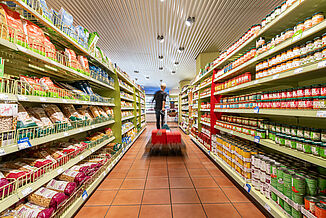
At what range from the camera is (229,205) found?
1.79 meters

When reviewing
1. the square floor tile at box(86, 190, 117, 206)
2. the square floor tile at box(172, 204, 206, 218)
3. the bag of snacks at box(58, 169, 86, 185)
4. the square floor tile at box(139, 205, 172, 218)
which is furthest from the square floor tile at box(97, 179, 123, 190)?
the square floor tile at box(172, 204, 206, 218)

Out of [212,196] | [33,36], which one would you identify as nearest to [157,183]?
[212,196]

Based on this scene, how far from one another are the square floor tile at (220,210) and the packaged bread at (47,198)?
1541 mm

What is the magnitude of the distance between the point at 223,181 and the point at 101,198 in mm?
1898

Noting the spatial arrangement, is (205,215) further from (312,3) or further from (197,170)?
(312,3)

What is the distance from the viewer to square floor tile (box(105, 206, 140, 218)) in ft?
5.34

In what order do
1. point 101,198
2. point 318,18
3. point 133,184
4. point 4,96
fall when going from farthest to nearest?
point 133,184 → point 101,198 → point 318,18 → point 4,96

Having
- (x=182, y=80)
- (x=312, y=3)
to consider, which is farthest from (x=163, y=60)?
(x=312, y=3)

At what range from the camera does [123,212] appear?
1679mm

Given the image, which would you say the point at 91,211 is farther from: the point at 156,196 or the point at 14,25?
the point at 14,25

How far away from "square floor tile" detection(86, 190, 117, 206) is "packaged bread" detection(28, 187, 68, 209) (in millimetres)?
596

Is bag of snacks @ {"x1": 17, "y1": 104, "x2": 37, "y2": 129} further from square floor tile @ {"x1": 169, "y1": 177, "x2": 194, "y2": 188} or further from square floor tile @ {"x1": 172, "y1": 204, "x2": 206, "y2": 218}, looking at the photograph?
square floor tile @ {"x1": 169, "y1": 177, "x2": 194, "y2": 188}

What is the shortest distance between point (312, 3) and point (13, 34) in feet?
8.65

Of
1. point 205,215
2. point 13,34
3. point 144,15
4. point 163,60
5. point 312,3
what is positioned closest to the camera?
point 13,34
